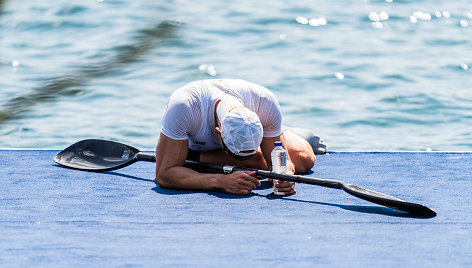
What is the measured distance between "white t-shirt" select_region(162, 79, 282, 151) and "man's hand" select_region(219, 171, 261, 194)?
251 mm

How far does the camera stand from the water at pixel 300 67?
25.6 feet

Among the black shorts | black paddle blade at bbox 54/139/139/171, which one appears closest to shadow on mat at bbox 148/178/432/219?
the black shorts

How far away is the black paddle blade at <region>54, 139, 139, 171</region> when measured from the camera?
411 centimetres

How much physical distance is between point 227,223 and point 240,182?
0.51 m

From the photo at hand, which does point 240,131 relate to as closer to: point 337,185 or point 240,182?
point 240,182

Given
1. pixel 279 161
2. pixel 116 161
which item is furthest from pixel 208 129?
pixel 116 161

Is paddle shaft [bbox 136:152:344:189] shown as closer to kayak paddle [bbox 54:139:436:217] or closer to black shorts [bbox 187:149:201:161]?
kayak paddle [bbox 54:139:436:217]

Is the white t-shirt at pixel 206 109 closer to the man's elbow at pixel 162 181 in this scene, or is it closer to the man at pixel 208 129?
the man at pixel 208 129

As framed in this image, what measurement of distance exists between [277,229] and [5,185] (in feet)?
5.38

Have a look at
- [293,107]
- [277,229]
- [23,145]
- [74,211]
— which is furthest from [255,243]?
[293,107]

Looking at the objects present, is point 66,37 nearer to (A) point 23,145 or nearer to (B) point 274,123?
(A) point 23,145

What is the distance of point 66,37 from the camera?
10328 millimetres

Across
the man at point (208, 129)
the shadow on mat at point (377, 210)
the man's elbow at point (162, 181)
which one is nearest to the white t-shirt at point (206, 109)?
the man at point (208, 129)

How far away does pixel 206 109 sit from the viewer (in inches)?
135
